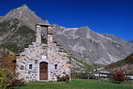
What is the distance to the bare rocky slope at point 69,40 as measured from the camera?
8624 cm

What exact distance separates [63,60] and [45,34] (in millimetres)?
3724

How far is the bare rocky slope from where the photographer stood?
86238 mm

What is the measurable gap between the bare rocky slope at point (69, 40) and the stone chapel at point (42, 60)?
52.1 m

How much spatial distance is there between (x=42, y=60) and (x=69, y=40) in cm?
8568

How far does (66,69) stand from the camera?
26125 millimetres

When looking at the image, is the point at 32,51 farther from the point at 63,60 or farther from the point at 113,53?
the point at 113,53

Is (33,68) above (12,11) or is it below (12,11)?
below

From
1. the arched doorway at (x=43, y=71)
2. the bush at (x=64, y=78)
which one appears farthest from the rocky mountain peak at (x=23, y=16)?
the bush at (x=64, y=78)

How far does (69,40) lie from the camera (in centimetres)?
11069

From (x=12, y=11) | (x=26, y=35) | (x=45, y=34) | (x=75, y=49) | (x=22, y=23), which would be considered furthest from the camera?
(x=12, y=11)

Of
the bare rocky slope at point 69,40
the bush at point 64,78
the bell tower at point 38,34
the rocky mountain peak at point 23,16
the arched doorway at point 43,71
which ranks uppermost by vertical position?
the rocky mountain peak at point 23,16

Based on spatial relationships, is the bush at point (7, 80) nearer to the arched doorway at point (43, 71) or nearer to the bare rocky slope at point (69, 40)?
the arched doorway at point (43, 71)

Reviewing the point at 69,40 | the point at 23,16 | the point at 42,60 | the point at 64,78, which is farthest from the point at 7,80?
the point at 69,40

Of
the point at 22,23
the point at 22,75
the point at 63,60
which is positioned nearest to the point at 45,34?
the point at 63,60
